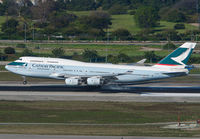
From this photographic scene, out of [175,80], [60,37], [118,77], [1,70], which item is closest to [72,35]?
[60,37]

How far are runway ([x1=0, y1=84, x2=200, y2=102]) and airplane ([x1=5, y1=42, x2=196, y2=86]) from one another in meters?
1.85

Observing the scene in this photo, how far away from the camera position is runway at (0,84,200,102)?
59.5 meters

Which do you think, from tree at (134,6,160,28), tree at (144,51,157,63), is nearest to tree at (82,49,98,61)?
tree at (144,51,157,63)

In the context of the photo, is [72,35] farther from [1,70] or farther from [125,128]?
[125,128]

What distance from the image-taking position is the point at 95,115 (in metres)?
48.2

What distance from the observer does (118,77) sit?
66812 mm

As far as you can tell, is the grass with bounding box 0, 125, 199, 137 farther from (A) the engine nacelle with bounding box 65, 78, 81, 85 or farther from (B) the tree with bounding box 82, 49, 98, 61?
(B) the tree with bounding box 82, 49, 98, 61

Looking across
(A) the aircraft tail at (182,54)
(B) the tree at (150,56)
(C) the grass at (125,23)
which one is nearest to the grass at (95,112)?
(A) the aircraft tail at (182,54)

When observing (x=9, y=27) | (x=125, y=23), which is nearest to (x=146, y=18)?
(x=125, y=23)

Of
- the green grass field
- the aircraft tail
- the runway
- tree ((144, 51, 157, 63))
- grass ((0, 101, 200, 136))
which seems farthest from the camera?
the green grass field

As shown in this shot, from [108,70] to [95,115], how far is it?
64.3ft

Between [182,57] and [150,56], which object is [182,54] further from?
[150,56]

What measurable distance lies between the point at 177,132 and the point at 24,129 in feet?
44.3

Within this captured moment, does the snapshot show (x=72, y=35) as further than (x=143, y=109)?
Yes
